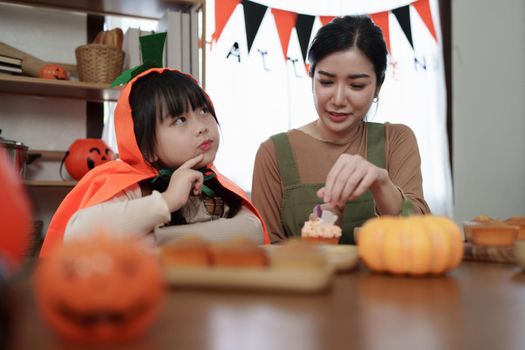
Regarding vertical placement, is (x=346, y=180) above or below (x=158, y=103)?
below

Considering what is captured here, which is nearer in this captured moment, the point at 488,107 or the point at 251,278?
the point at 251,278

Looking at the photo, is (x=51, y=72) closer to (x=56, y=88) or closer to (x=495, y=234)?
(x=56, y=88)

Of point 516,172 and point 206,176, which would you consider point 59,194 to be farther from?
point 516,172

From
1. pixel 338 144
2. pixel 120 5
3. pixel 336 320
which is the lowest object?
pixel 336 320

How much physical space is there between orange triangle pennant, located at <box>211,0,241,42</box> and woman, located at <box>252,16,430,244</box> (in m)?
1.36

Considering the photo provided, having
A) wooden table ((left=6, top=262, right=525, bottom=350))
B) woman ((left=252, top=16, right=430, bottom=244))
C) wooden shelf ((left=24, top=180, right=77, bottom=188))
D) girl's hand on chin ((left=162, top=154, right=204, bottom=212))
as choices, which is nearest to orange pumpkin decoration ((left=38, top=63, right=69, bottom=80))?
wooden shelf ((left=24, top=180, right=77, bottom=188))

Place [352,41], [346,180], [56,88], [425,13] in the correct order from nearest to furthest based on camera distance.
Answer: [346,180] < [352,41] < [56,88] < [425,13]

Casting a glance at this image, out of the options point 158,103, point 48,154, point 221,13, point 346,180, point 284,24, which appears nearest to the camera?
point 346,180

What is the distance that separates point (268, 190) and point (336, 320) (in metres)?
1.23

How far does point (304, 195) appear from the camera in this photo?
1.56 m

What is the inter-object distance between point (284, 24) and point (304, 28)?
0.13 metres

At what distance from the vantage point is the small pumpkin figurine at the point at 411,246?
0.57 m

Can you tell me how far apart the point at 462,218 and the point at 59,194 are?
8.77 ft

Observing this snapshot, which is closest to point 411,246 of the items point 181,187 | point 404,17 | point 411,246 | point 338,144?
point 411,246
